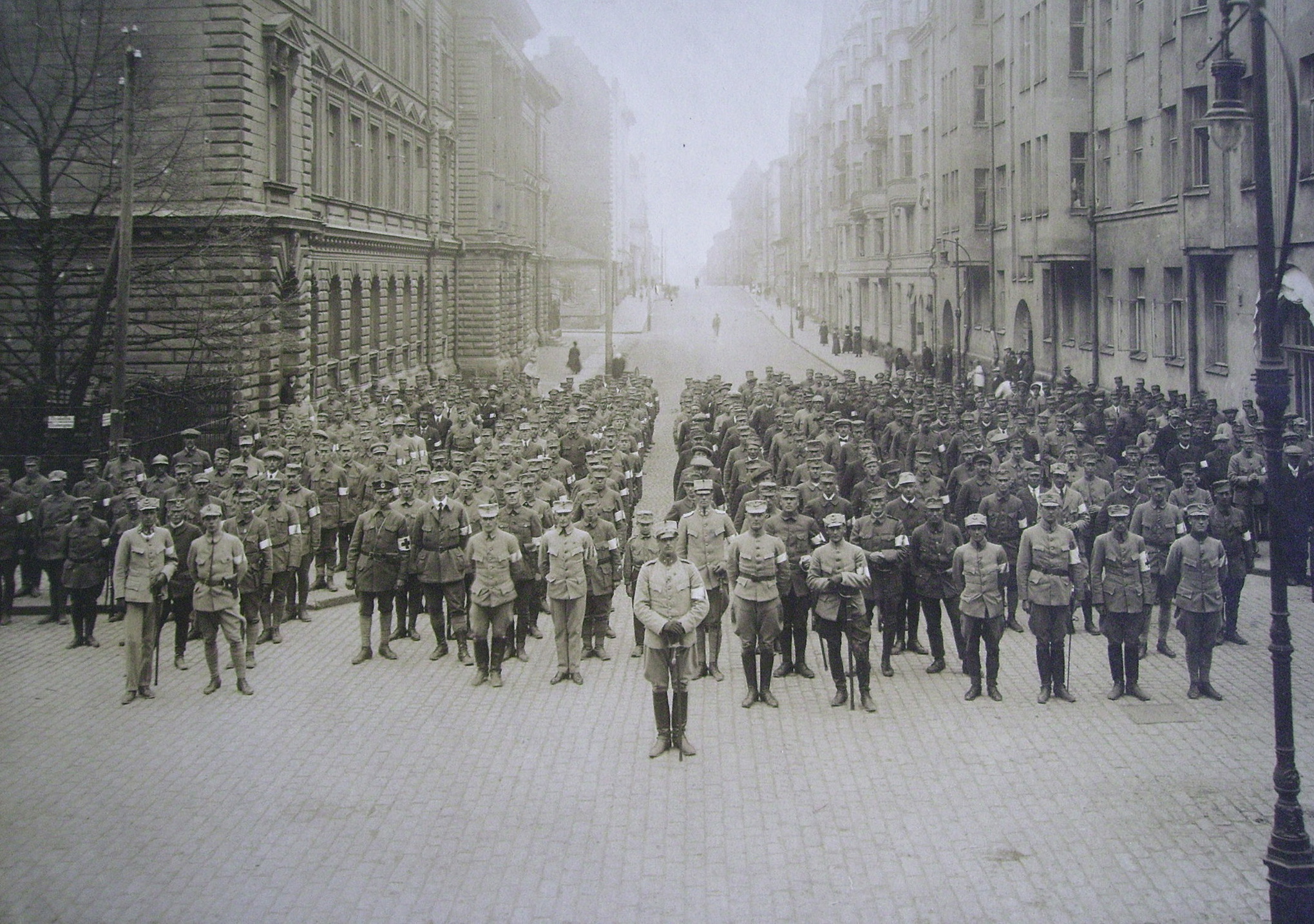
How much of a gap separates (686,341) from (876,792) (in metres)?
65.1

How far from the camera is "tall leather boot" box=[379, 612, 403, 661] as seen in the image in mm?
14688

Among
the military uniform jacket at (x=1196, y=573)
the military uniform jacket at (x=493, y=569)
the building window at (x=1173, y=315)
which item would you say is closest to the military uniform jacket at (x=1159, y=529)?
the military uniform jacket at (x=1196, y=573)

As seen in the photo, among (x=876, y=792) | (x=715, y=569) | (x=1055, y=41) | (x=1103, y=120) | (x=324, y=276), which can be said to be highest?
(x=1055, y=41)

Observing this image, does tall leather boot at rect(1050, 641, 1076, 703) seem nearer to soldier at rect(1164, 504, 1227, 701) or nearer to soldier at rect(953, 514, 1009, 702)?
soldier at rect(953, 514, 1009, 702)

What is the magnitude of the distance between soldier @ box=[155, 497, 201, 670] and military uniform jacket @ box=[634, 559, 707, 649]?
205 inches

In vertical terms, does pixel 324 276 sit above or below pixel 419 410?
above

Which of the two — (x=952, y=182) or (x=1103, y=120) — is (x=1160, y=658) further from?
(x=952, y=182)

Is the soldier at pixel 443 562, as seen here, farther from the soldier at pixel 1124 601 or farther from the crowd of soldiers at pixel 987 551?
the soldier at pixel 1124 601

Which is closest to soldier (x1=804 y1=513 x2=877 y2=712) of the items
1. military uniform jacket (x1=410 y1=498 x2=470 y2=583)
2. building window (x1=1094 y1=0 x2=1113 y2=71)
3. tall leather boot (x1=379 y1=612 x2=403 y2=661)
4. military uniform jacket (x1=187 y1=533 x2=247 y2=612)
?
military uniform jacket (x1=410 y1=498 x2=470 y2=583)

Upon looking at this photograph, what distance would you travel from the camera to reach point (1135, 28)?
104 ft

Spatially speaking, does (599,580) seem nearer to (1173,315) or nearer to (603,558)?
(603,558)

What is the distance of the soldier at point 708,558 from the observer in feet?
45.2

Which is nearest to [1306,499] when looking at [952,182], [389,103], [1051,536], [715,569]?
[1051,536]

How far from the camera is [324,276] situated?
108 ft
